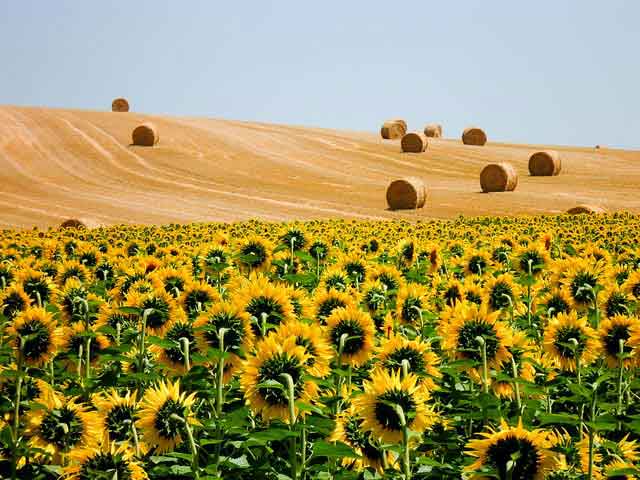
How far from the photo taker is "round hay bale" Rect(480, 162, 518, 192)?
3425cm

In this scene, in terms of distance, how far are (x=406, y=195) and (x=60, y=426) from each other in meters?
28.5

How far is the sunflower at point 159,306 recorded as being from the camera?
3928mm

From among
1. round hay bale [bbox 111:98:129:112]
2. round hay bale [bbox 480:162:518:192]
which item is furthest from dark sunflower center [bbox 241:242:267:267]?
round hay bale [bbox 111:98:129:112]

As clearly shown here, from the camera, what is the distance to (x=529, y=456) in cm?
207

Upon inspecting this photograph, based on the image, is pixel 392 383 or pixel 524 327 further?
pixel 524 327

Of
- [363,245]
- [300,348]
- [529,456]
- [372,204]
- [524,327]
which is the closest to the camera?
[529,456]

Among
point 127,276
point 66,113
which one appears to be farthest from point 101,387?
point 66,113

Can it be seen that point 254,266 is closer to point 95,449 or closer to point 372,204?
point 95,449

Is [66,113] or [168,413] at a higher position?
[66,113]

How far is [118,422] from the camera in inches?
104

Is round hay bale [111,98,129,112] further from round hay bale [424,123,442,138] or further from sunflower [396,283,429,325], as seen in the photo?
sunflower [396,283,429,325]

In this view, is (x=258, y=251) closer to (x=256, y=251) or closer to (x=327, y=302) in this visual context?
(x=256, y=251)

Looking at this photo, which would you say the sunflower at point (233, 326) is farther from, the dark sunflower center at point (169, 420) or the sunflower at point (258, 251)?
the sunflower at point (258, 251)

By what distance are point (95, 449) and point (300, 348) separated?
0.80 m
